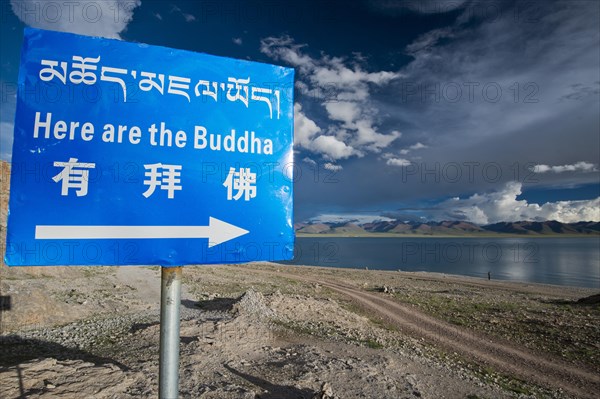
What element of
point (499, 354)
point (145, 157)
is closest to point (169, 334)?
point (145, 157)

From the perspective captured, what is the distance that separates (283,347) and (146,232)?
10.8m

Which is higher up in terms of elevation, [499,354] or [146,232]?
[146,232]

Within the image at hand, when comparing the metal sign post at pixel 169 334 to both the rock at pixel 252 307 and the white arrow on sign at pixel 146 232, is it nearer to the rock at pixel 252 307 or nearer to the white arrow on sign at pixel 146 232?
the white arrow on sign at pixel 146 232

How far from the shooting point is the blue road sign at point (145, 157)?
2.13m

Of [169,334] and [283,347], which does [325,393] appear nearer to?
[283,347]

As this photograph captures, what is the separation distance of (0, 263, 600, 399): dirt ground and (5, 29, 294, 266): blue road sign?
664 centimetres

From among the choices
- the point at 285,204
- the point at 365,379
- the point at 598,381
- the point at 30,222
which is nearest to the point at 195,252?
the point at 285,204

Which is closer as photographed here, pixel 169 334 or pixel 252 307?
pixel 169 334

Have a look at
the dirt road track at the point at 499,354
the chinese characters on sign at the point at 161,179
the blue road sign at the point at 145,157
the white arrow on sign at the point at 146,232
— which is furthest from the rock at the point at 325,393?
the dirt road track at the point at 499,354

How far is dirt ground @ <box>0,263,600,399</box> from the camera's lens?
790 centimetres

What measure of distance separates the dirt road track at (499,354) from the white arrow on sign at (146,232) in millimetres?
15708

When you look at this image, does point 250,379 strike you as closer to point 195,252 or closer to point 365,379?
point 365,379

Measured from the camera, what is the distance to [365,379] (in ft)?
30.6

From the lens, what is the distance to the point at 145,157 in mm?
2297
